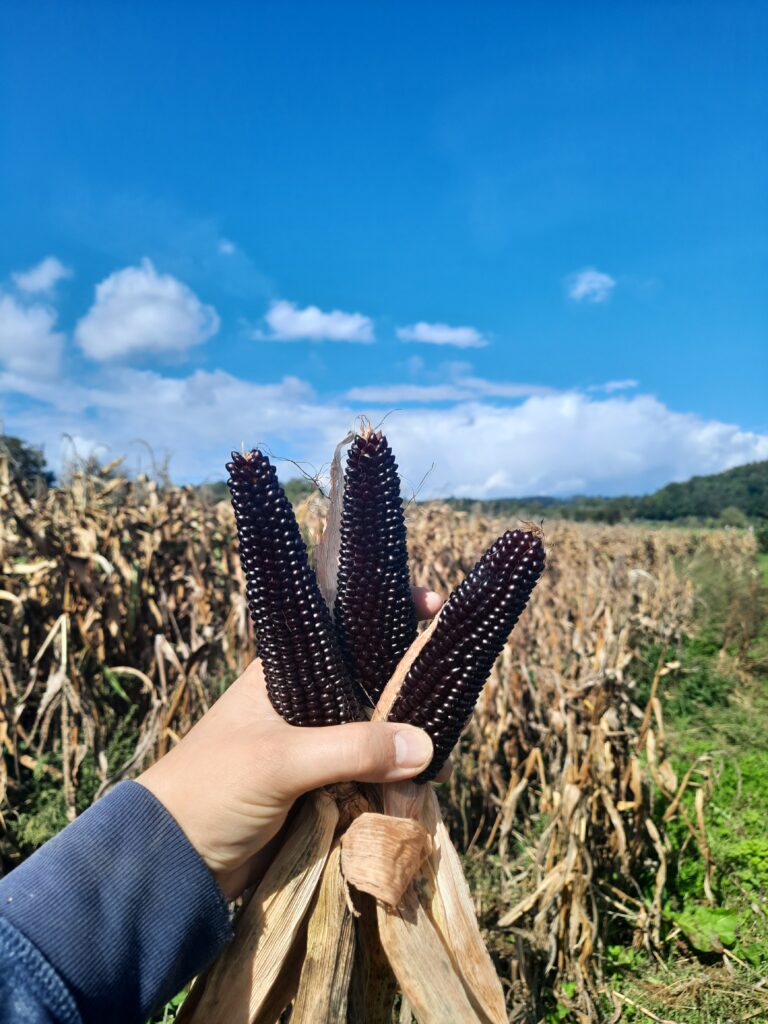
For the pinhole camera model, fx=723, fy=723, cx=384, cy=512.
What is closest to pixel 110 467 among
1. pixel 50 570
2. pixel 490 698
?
pixel 50 570

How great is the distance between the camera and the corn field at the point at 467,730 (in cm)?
385

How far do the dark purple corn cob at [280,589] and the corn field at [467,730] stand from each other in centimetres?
73

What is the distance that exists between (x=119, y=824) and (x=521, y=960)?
8.54 ft

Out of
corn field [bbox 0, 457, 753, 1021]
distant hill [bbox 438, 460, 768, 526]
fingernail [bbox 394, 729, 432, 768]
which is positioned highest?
distant hill [bbox 438, 460, 768, 526]

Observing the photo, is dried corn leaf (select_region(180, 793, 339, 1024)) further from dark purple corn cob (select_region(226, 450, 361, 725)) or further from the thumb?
dark purple corn cob (select_region(226, 450, 361, 725))

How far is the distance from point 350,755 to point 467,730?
3.96 m

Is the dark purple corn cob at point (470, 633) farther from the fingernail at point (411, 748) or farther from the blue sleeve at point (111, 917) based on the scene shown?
the blue sleeve at point (111, 917)

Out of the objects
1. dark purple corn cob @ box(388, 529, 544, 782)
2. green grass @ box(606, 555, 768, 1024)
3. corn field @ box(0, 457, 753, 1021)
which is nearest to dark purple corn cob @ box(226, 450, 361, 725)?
dark purple corn cob @ box(388, 529, 544, 782)

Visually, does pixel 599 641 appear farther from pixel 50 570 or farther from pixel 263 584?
pixel 50 570

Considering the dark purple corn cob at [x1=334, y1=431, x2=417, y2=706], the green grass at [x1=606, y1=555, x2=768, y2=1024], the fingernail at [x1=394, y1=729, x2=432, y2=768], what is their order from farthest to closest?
the green grass at [x1=606, y1=555, x2=768, y2=1024] < the dark purple corn cob at [x1=334, y1=431, x2=417, y2=706] < the fingernail at [x1=394, y1=729, x2=432, y2=768]

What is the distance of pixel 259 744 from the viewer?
1.87m

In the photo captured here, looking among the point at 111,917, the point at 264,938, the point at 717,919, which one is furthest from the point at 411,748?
the point at 717,919

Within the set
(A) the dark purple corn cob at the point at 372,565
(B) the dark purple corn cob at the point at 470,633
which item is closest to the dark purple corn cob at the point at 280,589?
(A) the dark purple corn cob at the point at 372,565

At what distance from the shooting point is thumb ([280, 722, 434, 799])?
1811mm
